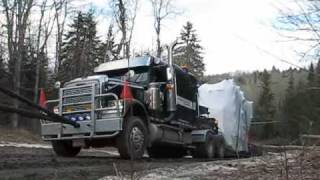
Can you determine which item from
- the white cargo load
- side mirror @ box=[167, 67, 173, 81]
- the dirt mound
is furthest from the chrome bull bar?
the dirt mound

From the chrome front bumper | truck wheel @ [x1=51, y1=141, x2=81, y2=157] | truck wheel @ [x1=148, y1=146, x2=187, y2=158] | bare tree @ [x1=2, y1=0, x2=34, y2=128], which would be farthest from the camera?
bare tree @ [x1=2, y1=0, x2=34, y2=128]

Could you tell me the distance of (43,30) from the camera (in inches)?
1751

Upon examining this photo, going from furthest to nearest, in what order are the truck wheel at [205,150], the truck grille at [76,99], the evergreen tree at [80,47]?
the evergreen tree at [80,47], the truck wheel at [205,150], the truck grille at [76,99]

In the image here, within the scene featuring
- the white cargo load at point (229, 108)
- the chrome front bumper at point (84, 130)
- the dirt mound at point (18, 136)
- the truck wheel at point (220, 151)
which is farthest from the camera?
the dirt mound at point (18, 136)

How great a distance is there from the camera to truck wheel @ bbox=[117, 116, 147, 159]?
13695mm

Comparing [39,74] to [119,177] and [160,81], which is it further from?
[119,177]

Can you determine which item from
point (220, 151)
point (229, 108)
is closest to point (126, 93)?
point (220, 151)

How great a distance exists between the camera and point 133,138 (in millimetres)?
13953

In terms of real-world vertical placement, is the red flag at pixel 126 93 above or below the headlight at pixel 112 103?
above

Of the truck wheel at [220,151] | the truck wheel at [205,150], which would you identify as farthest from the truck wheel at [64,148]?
the truck wheel at [220,151]

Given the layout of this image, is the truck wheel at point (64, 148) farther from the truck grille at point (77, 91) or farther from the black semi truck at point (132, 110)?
the truck grille at point (77, 91)

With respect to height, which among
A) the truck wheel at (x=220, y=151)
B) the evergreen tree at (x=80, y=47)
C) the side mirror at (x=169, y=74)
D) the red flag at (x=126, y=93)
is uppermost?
the evergreen tree at (x=80, y=47)

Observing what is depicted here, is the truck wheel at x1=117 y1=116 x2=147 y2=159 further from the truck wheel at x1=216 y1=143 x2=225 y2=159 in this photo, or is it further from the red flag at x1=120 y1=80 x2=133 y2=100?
the truck wheel at x1=216 y1=143 x2=225 y2=159

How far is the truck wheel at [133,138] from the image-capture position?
44.9 feet
